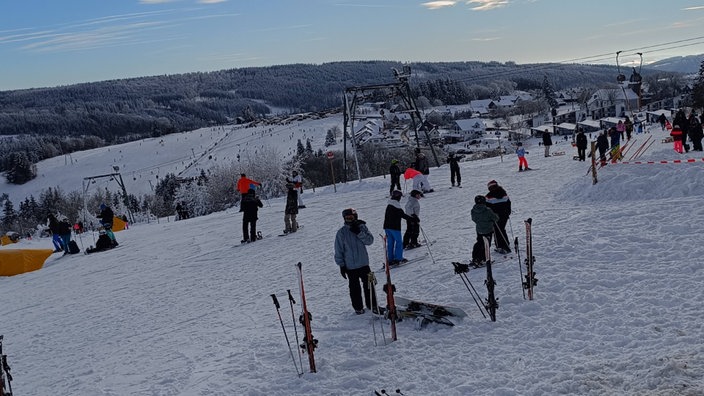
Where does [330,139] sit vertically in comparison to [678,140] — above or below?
above

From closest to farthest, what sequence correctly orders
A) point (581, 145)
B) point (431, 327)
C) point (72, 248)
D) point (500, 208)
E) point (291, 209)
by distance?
point (431, 327)
point (500, 208)
point (291, 209)
point (72, 248)
point (581, 145)

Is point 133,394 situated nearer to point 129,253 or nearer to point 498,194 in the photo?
point 498,194

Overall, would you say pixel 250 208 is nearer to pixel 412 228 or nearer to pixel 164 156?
pixel 412 228

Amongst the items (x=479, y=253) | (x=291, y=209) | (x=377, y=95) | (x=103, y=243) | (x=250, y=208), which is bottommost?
(x=103, y=243)

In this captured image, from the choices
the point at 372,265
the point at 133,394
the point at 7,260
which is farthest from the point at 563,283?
the point at 7,260

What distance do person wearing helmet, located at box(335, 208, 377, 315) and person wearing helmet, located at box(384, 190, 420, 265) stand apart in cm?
185

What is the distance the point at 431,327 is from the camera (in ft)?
28.3

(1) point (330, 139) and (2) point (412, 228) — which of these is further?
(1) point (330, 139)

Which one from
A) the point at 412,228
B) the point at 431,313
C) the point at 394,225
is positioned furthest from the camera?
the point at 412,228

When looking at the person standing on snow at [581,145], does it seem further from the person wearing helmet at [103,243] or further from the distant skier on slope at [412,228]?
the person wearing helmet at [103,243]

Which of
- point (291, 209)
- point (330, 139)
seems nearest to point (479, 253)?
point (291, 209)

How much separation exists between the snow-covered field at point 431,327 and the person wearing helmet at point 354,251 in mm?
502

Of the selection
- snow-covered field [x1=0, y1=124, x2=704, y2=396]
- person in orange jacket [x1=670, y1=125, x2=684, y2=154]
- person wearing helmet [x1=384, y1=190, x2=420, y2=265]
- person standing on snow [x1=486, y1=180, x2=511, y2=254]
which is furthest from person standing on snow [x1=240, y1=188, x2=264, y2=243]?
person in orange jacket [x1=670, y1=125, x2=684, y2=154]

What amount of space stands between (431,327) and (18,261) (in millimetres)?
17867
